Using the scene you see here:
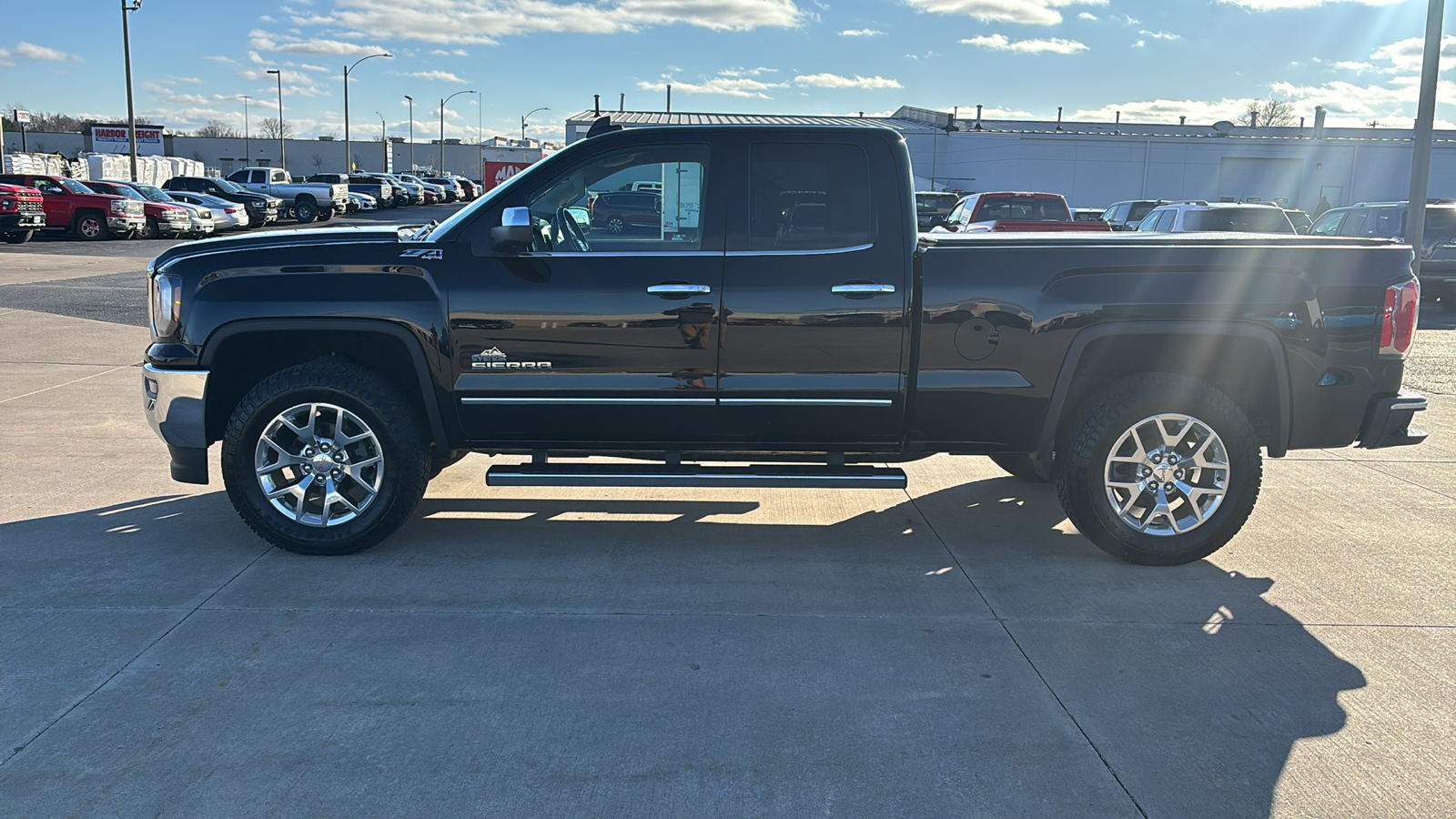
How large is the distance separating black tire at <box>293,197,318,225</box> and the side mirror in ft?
137

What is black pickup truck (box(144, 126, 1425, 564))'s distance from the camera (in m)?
4.91

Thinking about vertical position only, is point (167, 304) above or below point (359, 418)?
above

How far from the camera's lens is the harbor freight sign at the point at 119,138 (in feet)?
228

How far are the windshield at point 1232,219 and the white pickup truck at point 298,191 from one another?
117 ft

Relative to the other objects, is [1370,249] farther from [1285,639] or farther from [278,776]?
[278,776]

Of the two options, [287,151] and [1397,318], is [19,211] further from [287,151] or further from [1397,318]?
[287,151]

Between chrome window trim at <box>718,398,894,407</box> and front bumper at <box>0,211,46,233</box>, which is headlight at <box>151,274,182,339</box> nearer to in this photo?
chrome window trim at <box>718,398,894,407</box>

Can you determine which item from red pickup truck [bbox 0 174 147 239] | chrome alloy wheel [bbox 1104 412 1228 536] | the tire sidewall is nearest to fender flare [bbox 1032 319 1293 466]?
chrome alloy wheel [bbox 1104 412 1228 536]

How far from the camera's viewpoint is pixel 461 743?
132 inches

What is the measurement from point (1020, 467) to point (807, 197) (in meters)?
2.43

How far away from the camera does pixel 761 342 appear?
4910 millimetres

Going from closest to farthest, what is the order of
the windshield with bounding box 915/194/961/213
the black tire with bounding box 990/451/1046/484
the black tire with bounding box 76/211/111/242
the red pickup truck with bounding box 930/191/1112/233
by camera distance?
the black tire with bounding box 990/451/1046/484, the red pickup truck with bounding box 930/191/1112/233, the black tire with bounding box 76/211/111/242, the windshield with bounding box 915/194/961/213

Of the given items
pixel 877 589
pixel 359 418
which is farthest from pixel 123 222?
pixel 877 589

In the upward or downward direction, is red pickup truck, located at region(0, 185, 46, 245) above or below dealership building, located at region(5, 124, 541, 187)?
below
